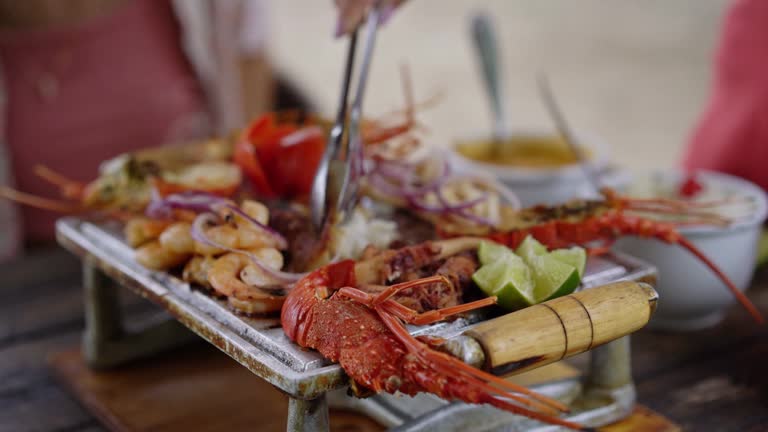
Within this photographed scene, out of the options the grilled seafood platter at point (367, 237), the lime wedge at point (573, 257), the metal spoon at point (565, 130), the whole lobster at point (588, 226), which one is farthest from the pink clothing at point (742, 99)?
the lime wedge at point (573, 257)

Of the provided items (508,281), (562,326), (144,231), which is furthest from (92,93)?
(562,326)

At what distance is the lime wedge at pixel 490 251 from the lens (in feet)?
3.77

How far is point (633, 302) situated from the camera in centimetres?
100

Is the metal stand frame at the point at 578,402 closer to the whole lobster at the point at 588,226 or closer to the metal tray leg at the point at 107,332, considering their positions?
the whole lobster at the point at 588,226

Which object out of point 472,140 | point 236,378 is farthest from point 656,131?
point 236,378

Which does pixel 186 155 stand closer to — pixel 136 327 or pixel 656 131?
pixel 136 327

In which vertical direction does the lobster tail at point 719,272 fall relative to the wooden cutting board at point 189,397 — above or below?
above

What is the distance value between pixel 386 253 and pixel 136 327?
650mm

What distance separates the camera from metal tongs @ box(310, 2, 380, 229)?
123 cm

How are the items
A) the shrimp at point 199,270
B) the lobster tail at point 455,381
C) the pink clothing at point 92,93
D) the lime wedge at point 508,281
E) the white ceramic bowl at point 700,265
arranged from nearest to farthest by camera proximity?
the lobster tail at point 455,381 → the lime wedge at point 508,281 → the shrimp at point 199,270 → the white ceramic bowl at point 700,265 → the pink clothing at point 92,93

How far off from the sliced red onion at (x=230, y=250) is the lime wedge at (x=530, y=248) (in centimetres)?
31

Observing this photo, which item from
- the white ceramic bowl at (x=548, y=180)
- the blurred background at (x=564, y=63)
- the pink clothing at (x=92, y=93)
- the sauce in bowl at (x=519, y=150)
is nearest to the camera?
the white ceramic bowl at (x=548, y=180)

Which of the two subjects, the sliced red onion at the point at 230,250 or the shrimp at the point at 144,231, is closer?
the sliced red onion at the point at 230,250

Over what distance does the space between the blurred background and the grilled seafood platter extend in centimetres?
305
